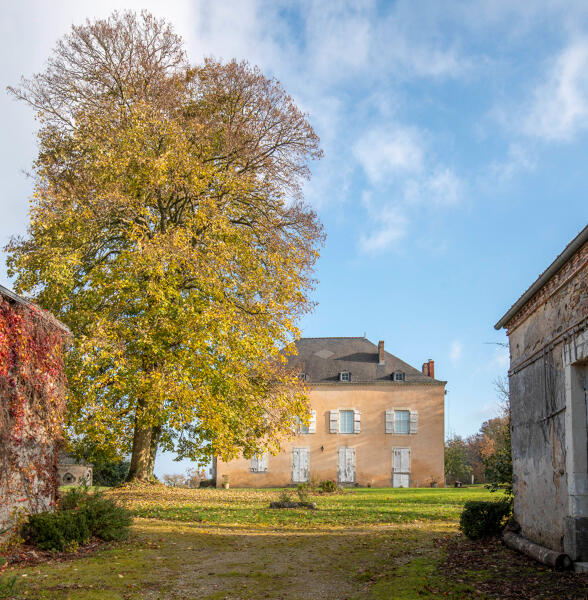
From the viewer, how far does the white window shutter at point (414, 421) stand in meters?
31.5

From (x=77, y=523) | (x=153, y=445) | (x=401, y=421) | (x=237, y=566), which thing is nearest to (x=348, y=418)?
(x=401, y=421)

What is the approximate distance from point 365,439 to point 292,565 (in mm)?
23345

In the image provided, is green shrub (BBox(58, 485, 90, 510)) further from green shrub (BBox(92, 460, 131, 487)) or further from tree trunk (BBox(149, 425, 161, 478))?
green shrub (BBox(92, 460, 131, 487))

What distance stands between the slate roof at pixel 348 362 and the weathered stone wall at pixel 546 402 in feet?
71.3

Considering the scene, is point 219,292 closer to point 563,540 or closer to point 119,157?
point 119,157

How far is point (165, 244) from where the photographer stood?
1595 cm

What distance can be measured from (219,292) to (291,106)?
6.86 metres

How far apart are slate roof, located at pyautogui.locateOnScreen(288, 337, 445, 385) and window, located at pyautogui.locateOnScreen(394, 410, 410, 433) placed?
154 cm

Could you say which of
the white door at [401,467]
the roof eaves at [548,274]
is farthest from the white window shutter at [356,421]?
the roof eaves at [548,274]

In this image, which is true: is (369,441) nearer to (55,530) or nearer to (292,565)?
(292,565)

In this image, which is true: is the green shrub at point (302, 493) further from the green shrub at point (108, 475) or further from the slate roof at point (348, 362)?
the slate roof at point (348, 362)

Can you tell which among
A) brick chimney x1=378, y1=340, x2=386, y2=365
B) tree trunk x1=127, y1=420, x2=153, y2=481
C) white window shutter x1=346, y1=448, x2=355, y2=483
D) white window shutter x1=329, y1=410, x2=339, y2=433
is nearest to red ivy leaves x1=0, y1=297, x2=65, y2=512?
tree trunk x1=127, y1=420, x2=153, y2=481

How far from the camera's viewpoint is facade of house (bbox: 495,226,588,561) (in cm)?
777

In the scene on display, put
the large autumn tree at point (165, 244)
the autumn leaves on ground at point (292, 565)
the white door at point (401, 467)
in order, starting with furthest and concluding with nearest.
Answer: the white door at point (401, 467) < the large autumn tree at point (165, 244) < the autumn leaves on ground at point (292, 565)
